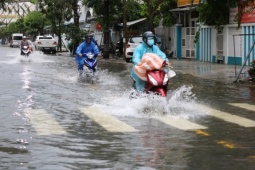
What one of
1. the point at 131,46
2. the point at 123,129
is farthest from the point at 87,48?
the point at 131,46

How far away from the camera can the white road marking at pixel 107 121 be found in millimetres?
9565

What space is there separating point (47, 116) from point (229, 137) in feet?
13.0

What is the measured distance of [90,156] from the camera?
24.1ft

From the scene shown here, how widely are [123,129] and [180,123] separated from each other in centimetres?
120

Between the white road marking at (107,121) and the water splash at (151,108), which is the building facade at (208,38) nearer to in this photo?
the water splash at (151,108)

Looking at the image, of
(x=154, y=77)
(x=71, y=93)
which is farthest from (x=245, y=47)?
(x=154, y=77)

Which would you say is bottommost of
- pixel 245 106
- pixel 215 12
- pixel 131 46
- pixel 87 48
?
pixel 245 106

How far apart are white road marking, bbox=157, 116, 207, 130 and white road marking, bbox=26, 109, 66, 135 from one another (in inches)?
78.4

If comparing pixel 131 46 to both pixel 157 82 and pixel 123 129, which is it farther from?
pixel 123 129

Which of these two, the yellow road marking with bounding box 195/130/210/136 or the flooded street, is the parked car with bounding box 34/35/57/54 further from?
the yellow road marking with bounding box 195/130/210/136

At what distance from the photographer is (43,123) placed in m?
10.3

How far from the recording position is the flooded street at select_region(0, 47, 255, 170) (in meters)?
7.09

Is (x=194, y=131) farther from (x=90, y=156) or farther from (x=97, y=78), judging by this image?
(x=97, y=78)

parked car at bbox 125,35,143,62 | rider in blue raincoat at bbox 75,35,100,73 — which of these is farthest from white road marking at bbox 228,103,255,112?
parked car at bbox 125,35,143,62
